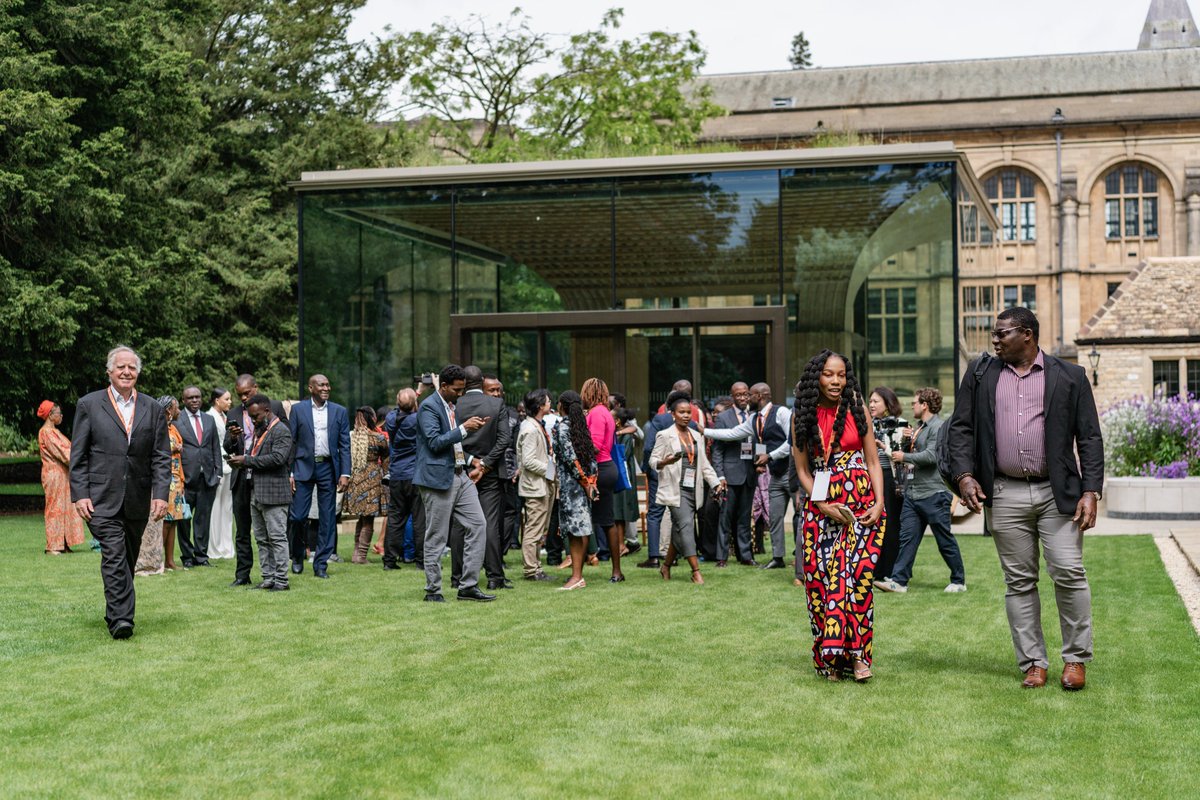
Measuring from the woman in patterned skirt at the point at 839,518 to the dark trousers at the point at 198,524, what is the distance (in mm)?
8526

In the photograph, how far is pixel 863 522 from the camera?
7.35 metres

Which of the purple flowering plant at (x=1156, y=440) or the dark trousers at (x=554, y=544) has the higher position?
the purple flowering plant at (x=1156, y=440)

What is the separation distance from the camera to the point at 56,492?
53.0ft

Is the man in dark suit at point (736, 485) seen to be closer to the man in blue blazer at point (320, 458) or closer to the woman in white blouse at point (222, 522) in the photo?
the man in blue blazer at point (320, 458)

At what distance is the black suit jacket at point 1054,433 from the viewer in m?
6.96

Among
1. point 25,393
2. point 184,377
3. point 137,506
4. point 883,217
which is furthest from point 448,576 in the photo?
point 184,377

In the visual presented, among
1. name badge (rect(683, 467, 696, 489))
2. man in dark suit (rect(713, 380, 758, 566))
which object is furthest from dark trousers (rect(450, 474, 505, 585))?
man in dark suit (rect(713, 380, 758, 566))

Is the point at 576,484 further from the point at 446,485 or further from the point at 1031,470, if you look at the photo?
the point at 1031,470

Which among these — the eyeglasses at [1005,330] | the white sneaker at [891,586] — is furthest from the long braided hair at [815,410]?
the white sneaker at [891,586]

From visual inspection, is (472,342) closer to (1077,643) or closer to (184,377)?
(184,377)

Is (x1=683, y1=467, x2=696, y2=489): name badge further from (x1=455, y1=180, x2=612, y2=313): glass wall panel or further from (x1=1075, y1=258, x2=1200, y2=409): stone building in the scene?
(x1=1075, y1=258, x2=1200, y2=409): stone building

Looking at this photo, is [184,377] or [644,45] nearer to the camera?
[184,377]

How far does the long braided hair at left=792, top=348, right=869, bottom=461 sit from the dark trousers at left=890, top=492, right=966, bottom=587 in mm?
4122

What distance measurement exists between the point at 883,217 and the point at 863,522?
1405 cm
